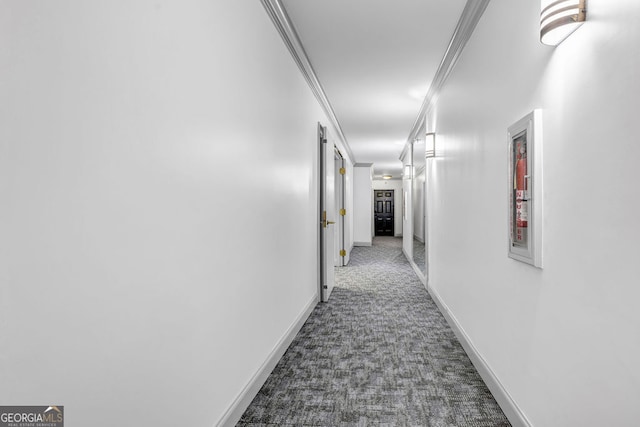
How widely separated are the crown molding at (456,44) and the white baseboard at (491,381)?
2296mm

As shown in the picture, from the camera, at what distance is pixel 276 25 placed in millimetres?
2828

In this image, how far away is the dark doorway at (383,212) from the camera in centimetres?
1586

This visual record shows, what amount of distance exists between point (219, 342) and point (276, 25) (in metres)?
2.19

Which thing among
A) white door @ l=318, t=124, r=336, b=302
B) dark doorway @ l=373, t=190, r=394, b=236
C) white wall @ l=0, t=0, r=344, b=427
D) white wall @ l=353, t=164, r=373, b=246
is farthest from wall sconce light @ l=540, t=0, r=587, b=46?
dark doorway @ l=373, t=190, r=394, b=236

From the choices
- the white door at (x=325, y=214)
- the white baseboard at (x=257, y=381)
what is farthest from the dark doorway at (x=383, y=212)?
the white baseboard at (x=257, y=381)

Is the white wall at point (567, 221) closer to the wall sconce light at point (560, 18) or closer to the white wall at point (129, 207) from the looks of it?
the wall sconce light at point (560, 18)

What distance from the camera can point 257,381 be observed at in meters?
2.37

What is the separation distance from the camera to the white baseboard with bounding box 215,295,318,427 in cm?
193

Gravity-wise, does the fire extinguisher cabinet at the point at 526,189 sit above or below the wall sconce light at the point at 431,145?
below

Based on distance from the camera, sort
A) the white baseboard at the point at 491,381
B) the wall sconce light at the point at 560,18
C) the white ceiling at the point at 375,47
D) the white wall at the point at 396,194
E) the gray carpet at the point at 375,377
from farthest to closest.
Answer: the white wall at the point at 396,194 → the white ceiling at the point at 375,47 → the gray carpet at the point at 375,377 → the white baseboard at the point at 491,381 → the wall sconce light at the point at 560,18

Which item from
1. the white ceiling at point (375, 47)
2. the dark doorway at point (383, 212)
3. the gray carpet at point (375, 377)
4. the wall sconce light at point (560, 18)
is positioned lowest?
the gray carpet at point (375, 377)

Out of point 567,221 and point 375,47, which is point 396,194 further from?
point 567,221

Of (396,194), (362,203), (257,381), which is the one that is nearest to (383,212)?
(396,194)

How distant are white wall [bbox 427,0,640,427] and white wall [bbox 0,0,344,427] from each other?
1413 mm
